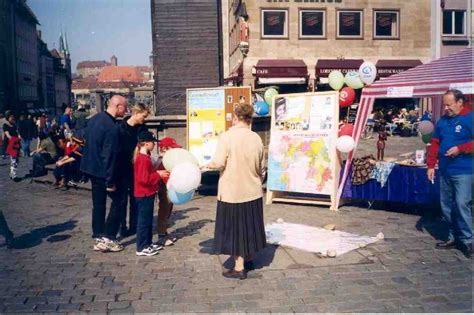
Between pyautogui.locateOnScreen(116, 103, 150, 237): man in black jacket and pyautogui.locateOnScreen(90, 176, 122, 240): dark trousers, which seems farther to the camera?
pyautogui.locateOnScreen(116, 103, 150, 237): man in black jacket

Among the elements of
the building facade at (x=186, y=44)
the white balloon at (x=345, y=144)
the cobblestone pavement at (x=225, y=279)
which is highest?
the building facade at (x=186, y=44)

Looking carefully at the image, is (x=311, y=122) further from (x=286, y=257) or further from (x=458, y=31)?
(x=458, y=31)

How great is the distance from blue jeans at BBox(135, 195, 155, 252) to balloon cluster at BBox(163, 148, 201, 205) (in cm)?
47

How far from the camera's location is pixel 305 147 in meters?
8.23

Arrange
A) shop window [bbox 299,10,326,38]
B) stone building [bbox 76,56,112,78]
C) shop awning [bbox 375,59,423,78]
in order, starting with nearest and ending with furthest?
shop awning [bbox 375,59,423,78], shop window [bbox 299,10,326,38], stone building [bbox 76,56,112,78]

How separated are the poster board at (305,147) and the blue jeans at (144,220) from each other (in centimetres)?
336

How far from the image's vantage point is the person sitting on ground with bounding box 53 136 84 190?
11.0m

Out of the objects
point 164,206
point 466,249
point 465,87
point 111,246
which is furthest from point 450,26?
point 111,246

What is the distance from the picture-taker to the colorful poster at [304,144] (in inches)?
315

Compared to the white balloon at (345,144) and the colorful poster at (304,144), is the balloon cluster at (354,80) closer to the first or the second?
the colorful poster at (304,144)

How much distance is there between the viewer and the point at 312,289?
463 centimetres

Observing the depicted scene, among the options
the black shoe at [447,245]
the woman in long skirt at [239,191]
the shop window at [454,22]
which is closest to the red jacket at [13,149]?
the woman in long skirt at [239,191]

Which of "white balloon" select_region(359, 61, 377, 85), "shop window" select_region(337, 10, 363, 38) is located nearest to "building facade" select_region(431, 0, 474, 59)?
"shop window" select_region(337, 10, 363, 38)

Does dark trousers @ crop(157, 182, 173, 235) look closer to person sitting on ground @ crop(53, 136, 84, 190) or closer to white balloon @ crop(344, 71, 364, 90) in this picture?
white balloon @ crop(344, 71, 364, 90)
